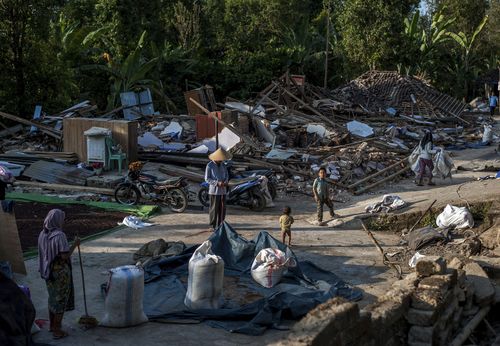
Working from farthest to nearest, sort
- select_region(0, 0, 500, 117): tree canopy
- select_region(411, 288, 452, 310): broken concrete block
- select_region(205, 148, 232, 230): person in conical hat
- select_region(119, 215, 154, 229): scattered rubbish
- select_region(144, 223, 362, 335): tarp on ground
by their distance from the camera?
select_region(0, 0, 500, 117): tree canopy < select_region(119, 215, 154, 229): scattered rubbish < select_region(205, 148, 232, 230): person in conical hat < select_region(411, 288, 452, 310): broken concrete block < select_region(144, 223, 362, 335): tarp on ground

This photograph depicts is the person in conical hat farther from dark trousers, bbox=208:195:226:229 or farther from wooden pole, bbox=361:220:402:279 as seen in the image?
wooden pole, bbox=361:220:402:279

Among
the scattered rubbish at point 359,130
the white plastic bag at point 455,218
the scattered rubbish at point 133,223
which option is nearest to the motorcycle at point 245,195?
the scattered rubbish at point 133,223

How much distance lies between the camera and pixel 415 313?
8.77 m

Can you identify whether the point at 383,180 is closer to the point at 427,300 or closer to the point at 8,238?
the point at 427,300

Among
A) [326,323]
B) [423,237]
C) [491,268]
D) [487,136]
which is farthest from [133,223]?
[487,136]

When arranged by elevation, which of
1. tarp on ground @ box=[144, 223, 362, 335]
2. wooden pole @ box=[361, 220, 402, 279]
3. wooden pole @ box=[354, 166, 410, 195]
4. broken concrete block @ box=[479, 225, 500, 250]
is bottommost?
wooden pole @ box=[354, 166, 410, 195]

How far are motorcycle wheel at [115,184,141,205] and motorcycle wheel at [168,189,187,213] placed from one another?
733 millimetres

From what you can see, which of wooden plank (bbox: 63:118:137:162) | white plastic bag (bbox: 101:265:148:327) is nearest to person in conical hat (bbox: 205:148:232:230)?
white plastic bag (bbox: 101:265:148:327)

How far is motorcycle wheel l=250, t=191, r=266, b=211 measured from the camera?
15.8 meters

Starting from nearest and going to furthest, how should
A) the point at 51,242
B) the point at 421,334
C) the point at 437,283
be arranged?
the point at 51,242
the point at 421,334
the point at 437,283

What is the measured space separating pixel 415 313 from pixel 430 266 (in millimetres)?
1014

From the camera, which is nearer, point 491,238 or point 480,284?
point 480,284

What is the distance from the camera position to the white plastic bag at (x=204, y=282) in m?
8.80

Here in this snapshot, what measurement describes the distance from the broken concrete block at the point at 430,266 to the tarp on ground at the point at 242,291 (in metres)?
0.87
